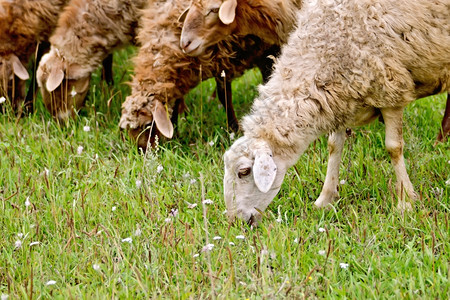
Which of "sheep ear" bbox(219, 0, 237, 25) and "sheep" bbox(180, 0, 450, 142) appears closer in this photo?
"sheep ear" bbox(219, 0, 237, 25)

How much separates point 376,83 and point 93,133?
8.71ft

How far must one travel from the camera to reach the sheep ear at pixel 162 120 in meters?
5.34

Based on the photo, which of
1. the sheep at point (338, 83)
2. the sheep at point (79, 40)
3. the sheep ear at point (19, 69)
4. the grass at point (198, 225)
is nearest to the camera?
the grass at point (198, 225)

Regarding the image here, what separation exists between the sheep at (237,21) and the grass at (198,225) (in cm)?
80

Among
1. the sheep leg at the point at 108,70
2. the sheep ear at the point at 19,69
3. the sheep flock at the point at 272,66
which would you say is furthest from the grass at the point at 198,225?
the sheep leg at the point at 108,70

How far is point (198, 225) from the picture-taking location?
416 centimetres

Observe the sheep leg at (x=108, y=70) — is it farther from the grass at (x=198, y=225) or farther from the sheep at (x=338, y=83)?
the sheep at (x=338, y=83)

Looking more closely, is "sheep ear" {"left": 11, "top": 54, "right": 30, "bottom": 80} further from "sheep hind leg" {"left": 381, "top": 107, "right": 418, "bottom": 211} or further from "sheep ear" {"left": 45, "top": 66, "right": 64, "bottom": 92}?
"sheep hind leg" {"left": 381, "top": 107, "right": 418, "bottom": 211}

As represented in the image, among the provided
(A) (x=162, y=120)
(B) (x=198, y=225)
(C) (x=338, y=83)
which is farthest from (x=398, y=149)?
(A) (x=162, y=120)

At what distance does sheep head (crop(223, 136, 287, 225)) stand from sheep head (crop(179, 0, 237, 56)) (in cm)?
120

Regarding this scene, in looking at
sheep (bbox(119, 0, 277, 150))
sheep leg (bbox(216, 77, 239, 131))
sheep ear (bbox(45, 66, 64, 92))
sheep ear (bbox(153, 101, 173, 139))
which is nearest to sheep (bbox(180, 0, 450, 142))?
sheep (bbox(119, 0, 277, 150))

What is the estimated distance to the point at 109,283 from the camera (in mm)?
3568

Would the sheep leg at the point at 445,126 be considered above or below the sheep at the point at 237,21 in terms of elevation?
below

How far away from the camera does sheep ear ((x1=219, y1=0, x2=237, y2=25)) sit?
4891 mm
